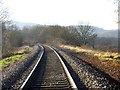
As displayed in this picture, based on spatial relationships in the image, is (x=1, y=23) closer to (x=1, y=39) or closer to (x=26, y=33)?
(x=1, y=39)

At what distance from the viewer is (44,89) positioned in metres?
10.5

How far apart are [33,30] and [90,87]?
144 m

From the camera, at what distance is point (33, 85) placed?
11312 mm

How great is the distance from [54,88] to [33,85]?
1060 millimetres

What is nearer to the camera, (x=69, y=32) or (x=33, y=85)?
(x=33, y=85)

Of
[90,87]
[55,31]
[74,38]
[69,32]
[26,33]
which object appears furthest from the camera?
[26,33]

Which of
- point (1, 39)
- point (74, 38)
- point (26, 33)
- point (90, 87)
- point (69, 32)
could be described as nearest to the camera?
point (90, 87)

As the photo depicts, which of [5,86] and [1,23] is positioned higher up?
[1,23]

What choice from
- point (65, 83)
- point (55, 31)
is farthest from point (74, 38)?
point (65, 83)

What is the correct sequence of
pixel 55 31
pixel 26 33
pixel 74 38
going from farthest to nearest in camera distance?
pixel 26 33 < pixel 55 31 < pixel 74 38

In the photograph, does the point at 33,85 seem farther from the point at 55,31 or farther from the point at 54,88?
the point at 55,31

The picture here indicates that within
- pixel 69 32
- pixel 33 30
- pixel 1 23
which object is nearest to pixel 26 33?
pixel 33 30

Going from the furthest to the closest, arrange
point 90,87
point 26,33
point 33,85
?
1. point 26,33
2. point 33,85
3. point 90,87

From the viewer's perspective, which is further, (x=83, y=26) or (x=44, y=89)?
(x=83, y=26)
